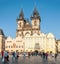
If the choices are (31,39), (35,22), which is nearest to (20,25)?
(35,22)

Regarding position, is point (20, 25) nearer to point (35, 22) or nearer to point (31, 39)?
point (35, 22)

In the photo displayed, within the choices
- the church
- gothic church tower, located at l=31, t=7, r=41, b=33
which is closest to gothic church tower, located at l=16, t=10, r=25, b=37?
the church

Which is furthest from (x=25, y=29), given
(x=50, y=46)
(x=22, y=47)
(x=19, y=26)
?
(x=50, y=46)

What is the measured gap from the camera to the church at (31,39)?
118656 mm

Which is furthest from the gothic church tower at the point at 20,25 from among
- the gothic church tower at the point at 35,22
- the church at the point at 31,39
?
the gothic church tower at the point at 35,22

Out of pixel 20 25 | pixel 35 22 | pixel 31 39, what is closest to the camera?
pixel 31 39

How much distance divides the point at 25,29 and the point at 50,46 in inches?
791

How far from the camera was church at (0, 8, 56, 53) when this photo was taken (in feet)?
389

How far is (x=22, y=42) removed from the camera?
4847 inches

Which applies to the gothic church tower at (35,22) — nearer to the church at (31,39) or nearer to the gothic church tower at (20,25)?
the church at (31,39)

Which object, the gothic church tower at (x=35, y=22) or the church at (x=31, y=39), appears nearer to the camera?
the church at (x=31, y=39)

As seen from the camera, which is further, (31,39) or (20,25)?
(20,25)

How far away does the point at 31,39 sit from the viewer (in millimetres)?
120188

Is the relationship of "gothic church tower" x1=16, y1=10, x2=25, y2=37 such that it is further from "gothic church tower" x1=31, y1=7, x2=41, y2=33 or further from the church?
"gothic church tower" x1=31, y1=7, x2=41, y2=33
